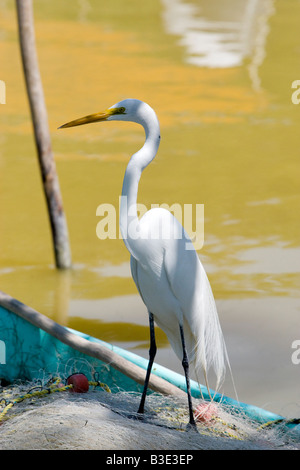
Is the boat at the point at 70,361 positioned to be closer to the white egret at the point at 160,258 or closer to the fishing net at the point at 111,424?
the fishing net at the point at 111,424

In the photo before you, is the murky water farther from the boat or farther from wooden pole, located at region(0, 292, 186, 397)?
wooden pole, located at region(0, 292, 186, 397)

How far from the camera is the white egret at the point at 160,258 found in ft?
7.20

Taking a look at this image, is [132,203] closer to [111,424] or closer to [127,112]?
[127,112]

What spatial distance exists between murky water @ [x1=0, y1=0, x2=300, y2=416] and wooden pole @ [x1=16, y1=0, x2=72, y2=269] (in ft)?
1.48

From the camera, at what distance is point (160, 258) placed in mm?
2244

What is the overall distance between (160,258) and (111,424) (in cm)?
56

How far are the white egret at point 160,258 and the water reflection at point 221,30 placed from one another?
24.1ft

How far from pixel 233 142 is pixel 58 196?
322 cm

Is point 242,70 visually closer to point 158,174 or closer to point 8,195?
point 158,174

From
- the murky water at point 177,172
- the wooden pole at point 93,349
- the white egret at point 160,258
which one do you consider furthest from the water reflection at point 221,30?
the white egret at point 160,258

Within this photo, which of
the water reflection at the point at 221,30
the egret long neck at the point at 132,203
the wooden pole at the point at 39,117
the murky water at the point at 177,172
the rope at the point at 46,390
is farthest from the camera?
the water reflection at the point at 221,30

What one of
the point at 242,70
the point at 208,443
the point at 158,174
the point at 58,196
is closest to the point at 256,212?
the point at 158,174

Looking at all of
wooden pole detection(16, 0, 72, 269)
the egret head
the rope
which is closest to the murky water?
wooden pole detection(16, 0, 72, 269)

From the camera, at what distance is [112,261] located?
4918 millimetres
